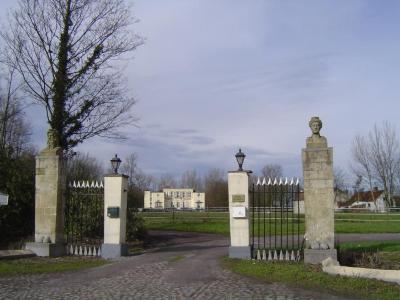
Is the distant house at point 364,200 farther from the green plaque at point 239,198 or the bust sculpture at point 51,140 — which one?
the bust sculpture at point 51,140

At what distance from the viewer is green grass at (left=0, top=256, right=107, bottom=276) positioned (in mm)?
13477

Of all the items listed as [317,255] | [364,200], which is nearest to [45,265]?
[317,255]

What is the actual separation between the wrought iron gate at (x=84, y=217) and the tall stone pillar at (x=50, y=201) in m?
0.58

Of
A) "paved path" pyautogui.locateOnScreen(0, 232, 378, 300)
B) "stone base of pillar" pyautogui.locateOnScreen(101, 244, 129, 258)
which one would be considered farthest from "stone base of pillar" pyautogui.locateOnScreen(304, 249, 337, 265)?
"stone base of pillar" pyautogui.locateOnScreen(101, 244, 129, 258)

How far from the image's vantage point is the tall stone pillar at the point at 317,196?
13.6 meters

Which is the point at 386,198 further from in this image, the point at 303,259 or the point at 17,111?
the point at 303,259

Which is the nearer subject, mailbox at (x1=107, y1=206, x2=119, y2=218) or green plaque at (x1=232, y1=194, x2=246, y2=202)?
green plaque at (x1=232, y1=194, x2=246, y2=202)

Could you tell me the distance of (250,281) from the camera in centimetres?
1155

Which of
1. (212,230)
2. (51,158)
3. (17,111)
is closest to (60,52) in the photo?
(51,158)

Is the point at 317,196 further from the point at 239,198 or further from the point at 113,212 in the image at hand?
the point at 113,212

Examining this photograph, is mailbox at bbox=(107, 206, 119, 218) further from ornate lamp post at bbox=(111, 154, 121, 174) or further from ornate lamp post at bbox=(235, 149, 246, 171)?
ornate lamp post at bbox=(235, 149, 246, 171)

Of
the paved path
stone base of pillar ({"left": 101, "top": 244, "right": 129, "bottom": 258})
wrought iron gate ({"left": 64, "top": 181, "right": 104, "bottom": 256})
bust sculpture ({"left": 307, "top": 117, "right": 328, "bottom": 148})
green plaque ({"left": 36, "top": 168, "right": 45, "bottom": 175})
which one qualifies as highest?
bust sculpture ({"left": 307, "top": 117, "right": 328, "bottom": 148})

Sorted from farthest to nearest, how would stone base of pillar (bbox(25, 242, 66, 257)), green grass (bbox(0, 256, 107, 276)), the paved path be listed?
stone base of pillar (bbox(25, 242, 66, 257)), green grass (bbox(0, 256, 107, 276)), the paved path

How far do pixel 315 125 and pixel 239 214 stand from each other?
3.30m
